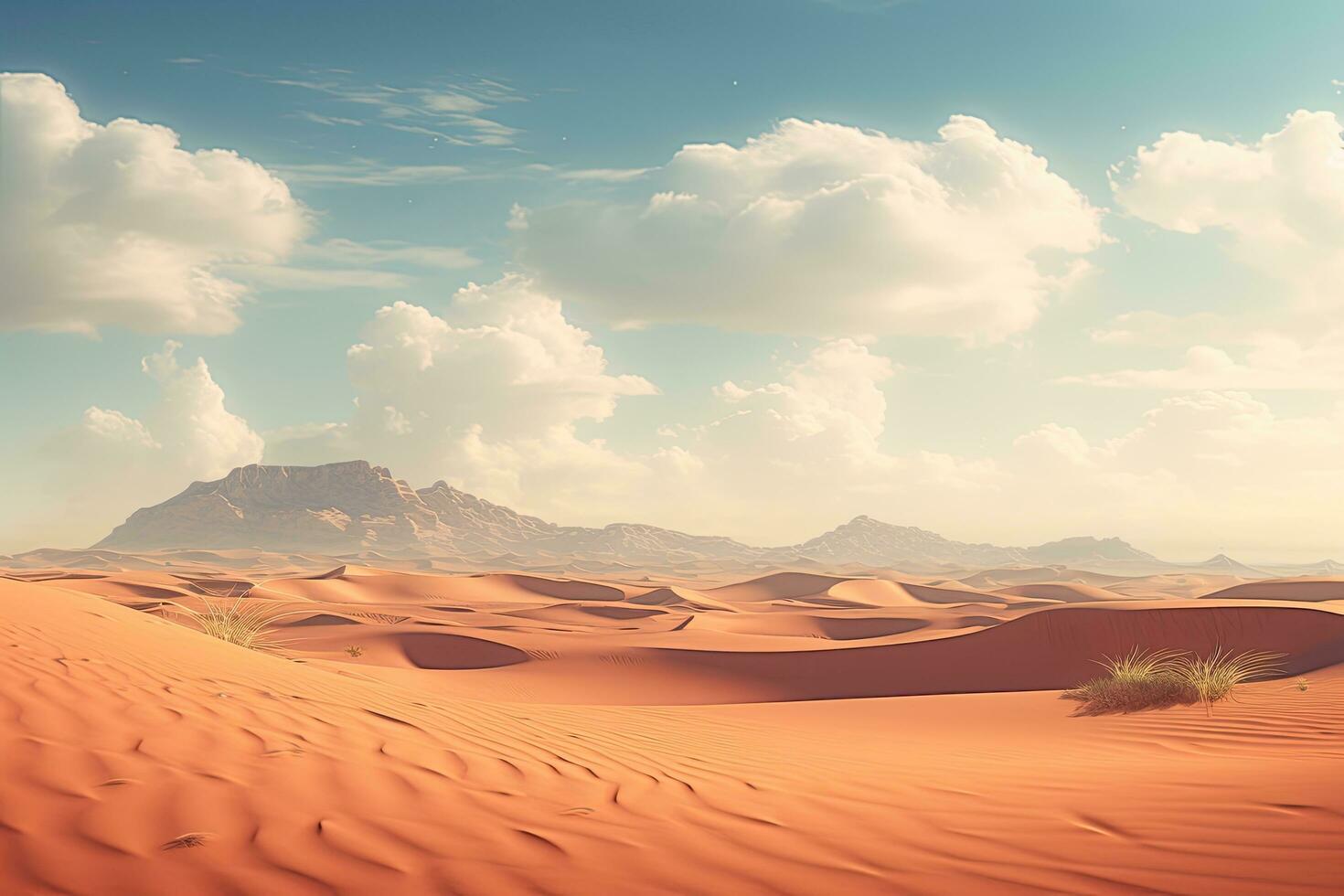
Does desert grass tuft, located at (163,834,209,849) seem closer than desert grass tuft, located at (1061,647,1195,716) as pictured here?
Yes

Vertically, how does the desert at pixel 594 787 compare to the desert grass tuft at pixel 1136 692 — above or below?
above

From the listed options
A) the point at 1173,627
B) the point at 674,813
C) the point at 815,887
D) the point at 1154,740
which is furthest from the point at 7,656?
the point at 1173,627

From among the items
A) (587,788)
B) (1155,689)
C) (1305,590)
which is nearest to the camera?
(587,788)

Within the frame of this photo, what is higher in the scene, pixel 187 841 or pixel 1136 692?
pixel 187 841

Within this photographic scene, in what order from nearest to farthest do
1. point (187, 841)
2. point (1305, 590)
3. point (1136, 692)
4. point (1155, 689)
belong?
point (187, 841) < point (1155, 689) < point (1136, 692) < point (1305, 590)

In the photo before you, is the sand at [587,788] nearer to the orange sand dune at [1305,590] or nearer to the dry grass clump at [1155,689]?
the dry grass clump at [1155,689]

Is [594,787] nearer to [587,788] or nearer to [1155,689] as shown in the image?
[587,788]

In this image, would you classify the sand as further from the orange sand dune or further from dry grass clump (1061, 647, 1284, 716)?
the orange sand dune

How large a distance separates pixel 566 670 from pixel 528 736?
1407cm

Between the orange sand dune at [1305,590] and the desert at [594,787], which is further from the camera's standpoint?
the orange sand dune at [1305,590]

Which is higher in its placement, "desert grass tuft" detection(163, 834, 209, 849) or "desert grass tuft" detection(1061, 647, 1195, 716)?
"desert grass tuft" detection(163, 834, 209, 849)

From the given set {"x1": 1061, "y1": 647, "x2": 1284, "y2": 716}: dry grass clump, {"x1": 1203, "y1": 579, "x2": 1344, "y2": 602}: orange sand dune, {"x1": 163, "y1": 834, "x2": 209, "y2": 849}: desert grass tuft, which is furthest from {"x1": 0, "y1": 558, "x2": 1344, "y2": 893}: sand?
{"x1": 1203, "y1": 579, "x2": 1344, "y2": 602}: orange sand dune

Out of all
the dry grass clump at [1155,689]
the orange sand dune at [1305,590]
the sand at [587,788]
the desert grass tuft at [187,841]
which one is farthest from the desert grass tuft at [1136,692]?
the orange sand dune at [1305,590]

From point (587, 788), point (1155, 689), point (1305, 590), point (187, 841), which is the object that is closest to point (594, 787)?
point (587, 788)
